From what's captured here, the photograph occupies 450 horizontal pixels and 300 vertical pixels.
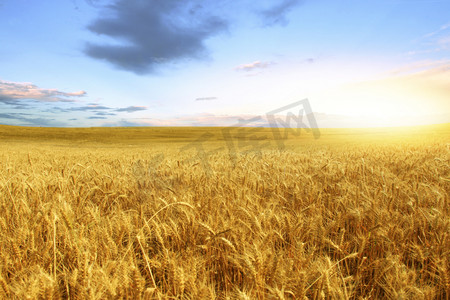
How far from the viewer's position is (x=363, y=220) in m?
2.23

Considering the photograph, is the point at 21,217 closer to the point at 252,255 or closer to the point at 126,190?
the point at 126,190

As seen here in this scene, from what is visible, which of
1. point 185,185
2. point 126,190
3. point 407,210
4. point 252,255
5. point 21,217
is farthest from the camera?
point 185,185

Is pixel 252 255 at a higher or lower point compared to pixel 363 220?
higher

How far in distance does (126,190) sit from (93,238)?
5.13ft

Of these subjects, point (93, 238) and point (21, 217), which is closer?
point (93, 238)

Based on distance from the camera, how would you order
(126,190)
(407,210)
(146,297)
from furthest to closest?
1. (126,190)
2. (407,210)
3. (146,297)

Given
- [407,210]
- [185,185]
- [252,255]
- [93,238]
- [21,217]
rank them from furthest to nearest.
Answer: [185,185] < [407,210] < [21,217] < [93,238] < [252,255]

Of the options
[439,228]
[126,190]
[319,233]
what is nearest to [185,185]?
[126,190]

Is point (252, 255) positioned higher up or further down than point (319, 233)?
higher up

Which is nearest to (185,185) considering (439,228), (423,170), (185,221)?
(185,221)

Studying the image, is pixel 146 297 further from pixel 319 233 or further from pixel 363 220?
pixel 363 220

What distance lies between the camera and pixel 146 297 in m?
1.03

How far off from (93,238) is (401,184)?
144 inches

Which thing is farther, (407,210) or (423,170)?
(423,170)
